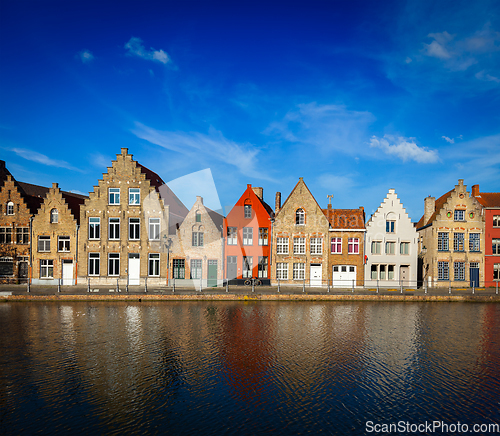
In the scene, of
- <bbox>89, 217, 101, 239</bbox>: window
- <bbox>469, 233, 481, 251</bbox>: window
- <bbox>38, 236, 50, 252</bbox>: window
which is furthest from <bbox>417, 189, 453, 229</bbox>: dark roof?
<bbox>38, 236, 50, 252</bbox>: window

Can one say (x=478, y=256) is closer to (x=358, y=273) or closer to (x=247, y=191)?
(x=358, y=273)

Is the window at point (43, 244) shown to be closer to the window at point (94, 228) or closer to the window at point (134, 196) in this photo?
the window at point (94, 228)

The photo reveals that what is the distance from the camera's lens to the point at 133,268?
36844 millimetres

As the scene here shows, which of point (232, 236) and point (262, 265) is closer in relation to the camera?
point (262, 265)

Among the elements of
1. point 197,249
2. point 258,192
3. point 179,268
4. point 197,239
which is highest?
point 258,192

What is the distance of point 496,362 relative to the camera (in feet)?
47.9

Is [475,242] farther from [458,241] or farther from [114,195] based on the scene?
[114,195]

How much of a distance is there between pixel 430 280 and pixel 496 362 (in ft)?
86.1

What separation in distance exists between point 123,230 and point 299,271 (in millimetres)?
20584

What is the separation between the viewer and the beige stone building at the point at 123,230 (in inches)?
1444

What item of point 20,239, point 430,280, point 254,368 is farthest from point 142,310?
point 430,280

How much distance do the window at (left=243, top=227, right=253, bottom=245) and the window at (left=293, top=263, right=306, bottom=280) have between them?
662cm

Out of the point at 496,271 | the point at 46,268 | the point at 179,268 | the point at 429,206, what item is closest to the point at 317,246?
the point at 429,206

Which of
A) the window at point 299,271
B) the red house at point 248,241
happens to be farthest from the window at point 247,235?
the window at point 299,271
